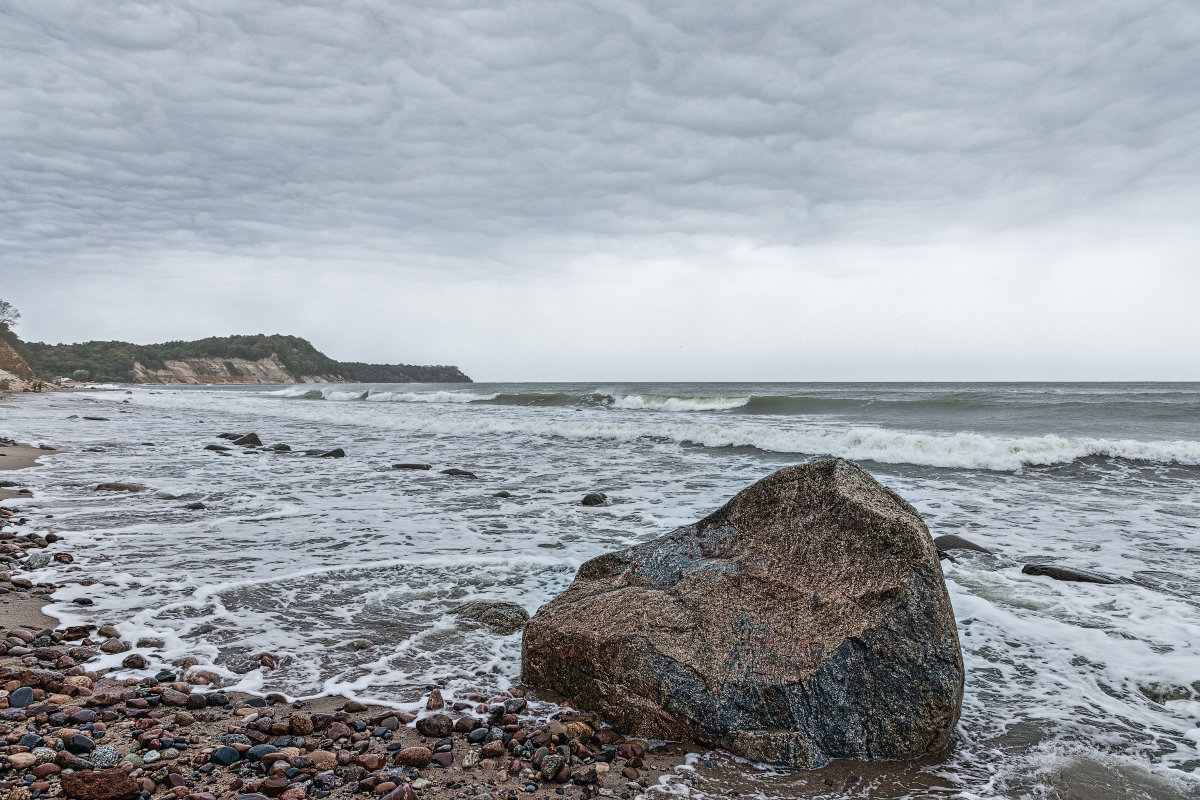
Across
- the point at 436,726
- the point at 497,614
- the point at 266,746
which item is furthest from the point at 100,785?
the point at 497,614

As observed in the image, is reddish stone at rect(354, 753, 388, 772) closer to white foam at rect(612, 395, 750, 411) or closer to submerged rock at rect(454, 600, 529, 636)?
submerged rock at rect(454, 600, 529, 636)

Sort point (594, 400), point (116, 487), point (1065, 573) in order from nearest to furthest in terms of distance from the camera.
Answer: point (1065, 573), point (116, 487), point (594, 400)

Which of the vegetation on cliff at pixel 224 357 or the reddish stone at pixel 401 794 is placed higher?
the vegetation on cliff at pixel 224 357

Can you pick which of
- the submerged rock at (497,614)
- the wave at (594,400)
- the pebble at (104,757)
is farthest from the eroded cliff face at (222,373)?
the pebble at (104,757)

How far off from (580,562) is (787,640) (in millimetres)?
2847

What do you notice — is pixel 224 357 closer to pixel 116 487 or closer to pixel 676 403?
pixel 676 403

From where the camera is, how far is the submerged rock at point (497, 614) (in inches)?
164

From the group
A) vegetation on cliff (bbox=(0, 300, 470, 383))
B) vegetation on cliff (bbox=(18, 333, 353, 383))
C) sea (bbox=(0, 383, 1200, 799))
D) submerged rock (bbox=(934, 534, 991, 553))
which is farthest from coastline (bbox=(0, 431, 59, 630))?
vegetation on cliff (bbox=(0, 300, 470, 383))

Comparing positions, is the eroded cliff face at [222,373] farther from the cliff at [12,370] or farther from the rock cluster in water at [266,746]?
the rock cluster in water at [266,746]

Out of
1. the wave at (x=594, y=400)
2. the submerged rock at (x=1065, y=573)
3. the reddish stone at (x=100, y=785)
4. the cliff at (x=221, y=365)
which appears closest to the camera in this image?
the reddish stone at (x=100, y=785)

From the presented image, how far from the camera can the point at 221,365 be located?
4646 inches

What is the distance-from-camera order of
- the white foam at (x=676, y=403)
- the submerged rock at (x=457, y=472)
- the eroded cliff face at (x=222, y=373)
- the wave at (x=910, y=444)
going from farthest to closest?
the eroded cliff face at (x=222, y=373)
the white foam at (x=676, y=403)
the wave at (x=910, y=444)
the submerged rock at (x=457, y=472)

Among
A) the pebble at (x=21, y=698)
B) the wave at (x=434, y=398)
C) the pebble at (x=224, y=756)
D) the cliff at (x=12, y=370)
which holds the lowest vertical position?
the pebble at (x=224, y=756)

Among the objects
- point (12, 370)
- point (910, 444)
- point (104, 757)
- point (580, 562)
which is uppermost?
point (12, 370)
